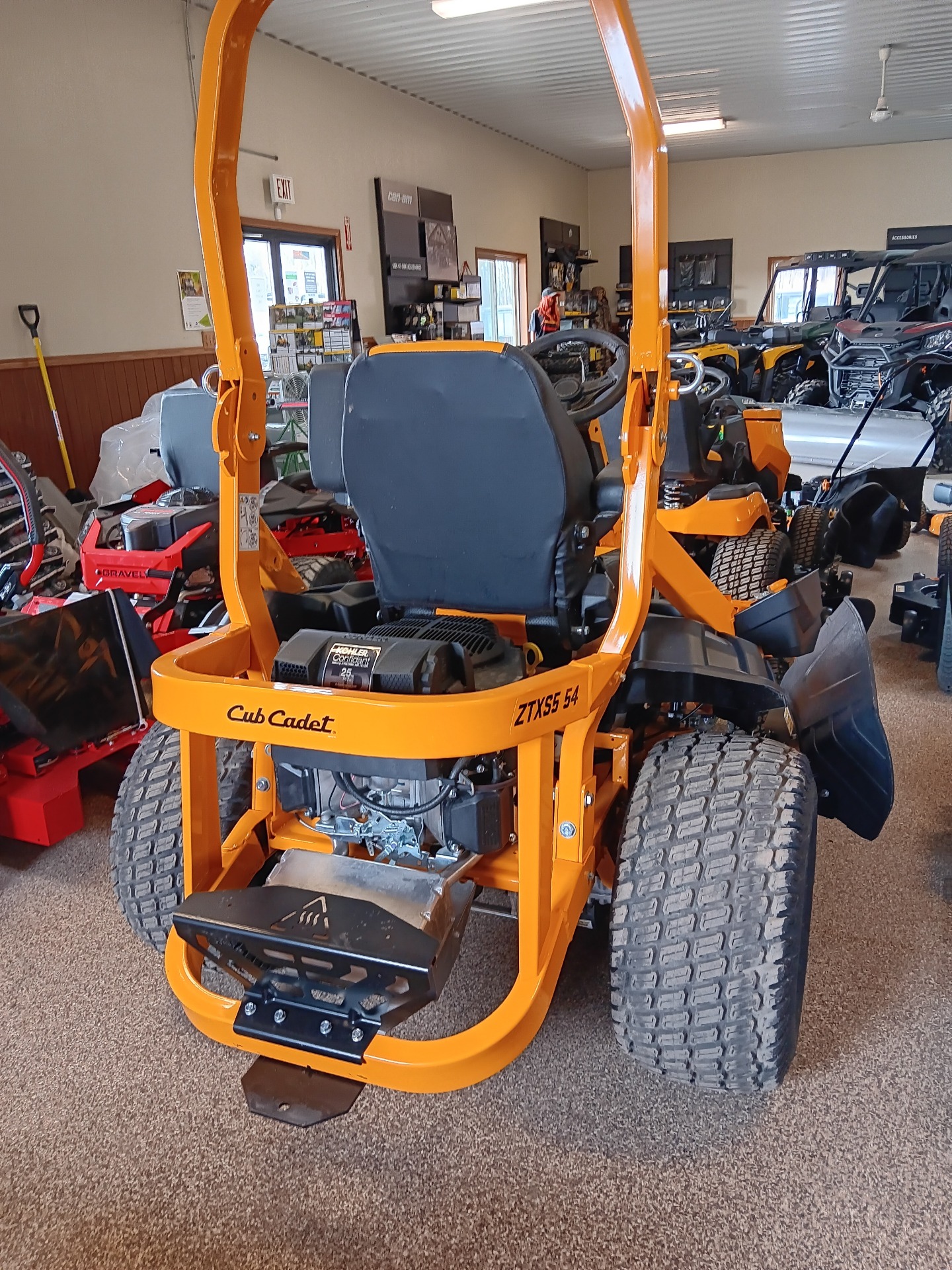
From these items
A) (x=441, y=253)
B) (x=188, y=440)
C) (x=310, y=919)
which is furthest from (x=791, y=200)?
(x=310, y=919)

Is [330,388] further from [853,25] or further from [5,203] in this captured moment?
[853,25]

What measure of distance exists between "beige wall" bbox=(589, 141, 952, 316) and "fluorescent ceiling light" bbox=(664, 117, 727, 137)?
87.9 inches

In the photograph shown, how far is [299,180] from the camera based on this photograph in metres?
8.10

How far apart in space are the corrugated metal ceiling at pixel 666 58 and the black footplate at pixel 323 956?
7417mm

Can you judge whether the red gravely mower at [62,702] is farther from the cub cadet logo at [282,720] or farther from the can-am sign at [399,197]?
the can-am sign at [399,197]

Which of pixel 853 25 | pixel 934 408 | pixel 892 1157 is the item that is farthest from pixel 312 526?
pixel 853 25

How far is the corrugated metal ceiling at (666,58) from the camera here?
25.0ft

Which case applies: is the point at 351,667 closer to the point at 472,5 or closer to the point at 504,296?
the point at 472,5

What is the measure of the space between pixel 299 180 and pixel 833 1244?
8.48 metres

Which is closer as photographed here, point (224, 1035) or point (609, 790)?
point (224, 1035)

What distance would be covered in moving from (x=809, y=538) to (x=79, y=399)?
4.68 metres

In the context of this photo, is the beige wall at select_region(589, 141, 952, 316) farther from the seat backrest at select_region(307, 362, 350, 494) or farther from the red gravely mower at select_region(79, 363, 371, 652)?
the seat backrest at select_region(307, 362, 350, 494)

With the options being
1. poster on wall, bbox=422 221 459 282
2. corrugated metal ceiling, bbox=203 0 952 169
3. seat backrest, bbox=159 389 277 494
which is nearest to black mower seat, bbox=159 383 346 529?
seat backrest, bbox=159 389 277 494

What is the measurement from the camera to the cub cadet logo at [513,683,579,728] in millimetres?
1498
